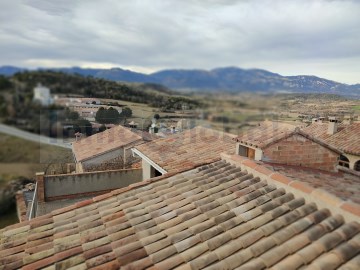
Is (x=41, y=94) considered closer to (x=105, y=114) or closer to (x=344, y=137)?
(x=105, y=114)

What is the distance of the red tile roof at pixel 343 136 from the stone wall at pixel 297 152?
886cm

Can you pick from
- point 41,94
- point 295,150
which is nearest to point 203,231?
point 41,94

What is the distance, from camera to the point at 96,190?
8.79 m

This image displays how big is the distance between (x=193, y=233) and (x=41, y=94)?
235 cm

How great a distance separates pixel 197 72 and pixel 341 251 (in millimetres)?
2139

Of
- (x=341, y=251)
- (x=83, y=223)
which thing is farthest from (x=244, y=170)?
(x=83, y=223)

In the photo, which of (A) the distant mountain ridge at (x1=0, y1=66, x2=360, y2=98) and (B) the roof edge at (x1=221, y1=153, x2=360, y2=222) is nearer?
(A) the distant mountain ridge at (x1=0, y1=66, x2=360, y2=98)

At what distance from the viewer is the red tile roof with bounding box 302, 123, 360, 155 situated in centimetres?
1458

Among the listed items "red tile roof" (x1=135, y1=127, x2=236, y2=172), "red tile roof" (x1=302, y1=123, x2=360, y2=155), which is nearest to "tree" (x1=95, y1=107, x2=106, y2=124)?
"red tile roof" (x1=135, y1=127, x2=236, y2=172)

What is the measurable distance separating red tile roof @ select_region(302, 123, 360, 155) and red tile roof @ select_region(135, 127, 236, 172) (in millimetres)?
6750

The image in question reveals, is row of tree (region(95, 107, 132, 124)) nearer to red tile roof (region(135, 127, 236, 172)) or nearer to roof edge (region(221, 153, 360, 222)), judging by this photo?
roof edge (region(221, 153, 360, 222))

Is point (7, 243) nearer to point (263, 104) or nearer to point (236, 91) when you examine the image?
point (236, 91)

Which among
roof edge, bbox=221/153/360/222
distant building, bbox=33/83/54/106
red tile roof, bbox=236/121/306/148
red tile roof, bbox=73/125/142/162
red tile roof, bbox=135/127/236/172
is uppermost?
distant building, bbox=33/83/54/106

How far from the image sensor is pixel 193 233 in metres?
3.26
